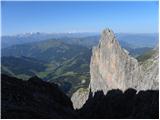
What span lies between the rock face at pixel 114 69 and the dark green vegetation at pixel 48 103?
160ft

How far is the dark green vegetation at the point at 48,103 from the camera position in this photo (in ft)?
131

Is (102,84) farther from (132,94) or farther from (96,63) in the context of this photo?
(132,94)

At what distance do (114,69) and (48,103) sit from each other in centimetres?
11322

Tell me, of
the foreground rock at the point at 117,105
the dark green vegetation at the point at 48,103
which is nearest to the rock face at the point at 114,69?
the foreground rock at the point at 117,105

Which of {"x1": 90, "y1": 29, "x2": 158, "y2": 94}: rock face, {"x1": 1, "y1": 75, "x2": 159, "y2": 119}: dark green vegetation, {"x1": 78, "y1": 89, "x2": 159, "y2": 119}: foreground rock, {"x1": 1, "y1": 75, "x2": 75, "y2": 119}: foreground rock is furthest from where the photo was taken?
{"x1": 90, "y1": 29, "x2": 158, "y2": 94}: rock face

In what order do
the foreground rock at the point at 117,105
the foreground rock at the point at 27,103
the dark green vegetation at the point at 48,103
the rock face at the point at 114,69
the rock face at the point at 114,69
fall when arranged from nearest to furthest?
the foreground rock at the point at 27,103, the dark green vegetation at the point at 48,103, the foreground rock at the point at 117,105, the rock face at the point at 114,69, the rock face at the point at 114,69

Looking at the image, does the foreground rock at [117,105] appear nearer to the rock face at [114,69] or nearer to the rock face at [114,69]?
the rock face at [114,69]

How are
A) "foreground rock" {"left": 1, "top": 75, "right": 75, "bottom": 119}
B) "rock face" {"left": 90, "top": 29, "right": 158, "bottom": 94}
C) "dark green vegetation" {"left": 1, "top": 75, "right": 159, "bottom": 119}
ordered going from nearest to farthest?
"foreground rock" {"left": 1, "top": 75, "right": 75, "bottom": 119} → "dark green vegetation" {"left": 1, "top": 75, "right": 159, "bottom": 119} → "rock face" {"left": 90, "top": 29, "right": 158, "bottom": 94}

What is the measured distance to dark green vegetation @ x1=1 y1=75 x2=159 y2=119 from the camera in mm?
39787

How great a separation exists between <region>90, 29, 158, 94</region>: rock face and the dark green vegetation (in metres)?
48.7

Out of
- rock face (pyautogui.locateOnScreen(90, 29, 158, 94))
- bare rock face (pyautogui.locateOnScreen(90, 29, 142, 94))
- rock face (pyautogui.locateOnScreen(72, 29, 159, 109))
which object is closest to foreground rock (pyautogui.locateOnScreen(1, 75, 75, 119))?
rock face (pyautogui.locateOnScreen(72, 29, 159, 109))

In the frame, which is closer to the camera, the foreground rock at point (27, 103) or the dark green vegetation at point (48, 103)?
the foreground rock at point (27, 103)

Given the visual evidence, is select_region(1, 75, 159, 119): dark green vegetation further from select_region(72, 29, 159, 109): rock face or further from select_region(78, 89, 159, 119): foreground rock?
select_region(72, 29, 159, 109): rock face

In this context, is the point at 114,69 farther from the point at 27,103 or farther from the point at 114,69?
the point at 27,103
